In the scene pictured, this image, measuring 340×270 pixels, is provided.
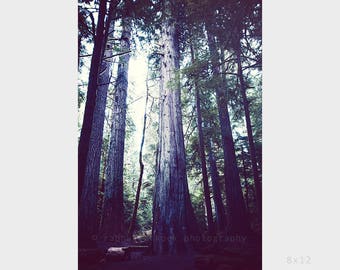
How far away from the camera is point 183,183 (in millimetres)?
3609

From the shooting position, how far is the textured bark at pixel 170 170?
326 cm

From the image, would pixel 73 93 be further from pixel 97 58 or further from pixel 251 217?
pixel 251 217

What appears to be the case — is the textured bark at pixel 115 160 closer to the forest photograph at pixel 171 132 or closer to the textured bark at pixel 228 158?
the forest photograph at pixel 171 132

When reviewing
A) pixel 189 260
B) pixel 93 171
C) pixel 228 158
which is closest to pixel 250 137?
pixel 228 158

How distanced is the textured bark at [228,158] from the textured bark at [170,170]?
542 mm

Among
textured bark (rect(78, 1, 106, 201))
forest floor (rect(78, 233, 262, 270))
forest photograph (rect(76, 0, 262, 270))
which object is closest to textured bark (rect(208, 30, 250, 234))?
forest photograph (rect(76, 0, 262, 270))

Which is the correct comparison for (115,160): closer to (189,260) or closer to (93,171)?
(93,171)

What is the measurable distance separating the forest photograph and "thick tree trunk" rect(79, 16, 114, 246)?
16 mm

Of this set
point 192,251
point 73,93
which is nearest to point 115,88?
point 73,93

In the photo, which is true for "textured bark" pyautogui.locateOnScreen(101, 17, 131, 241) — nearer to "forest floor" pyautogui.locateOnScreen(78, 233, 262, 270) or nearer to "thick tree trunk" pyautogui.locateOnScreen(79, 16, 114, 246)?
"thick tree trunk" pyautogui.locateOnScreen(79, 16, 114, 246)

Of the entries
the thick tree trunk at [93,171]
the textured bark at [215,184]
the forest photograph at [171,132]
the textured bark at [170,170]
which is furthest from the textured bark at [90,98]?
the textured bark at [215,184]

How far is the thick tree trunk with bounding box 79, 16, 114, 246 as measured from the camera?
3098mm

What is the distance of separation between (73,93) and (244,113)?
2.13 meters
